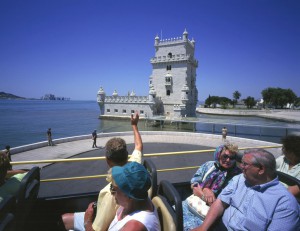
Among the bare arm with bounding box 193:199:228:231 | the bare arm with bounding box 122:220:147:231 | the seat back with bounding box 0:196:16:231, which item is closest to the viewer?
the bare arm with bounding box 122:220:147:231

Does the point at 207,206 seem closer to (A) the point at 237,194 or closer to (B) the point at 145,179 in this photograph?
(A) the point at 237,194

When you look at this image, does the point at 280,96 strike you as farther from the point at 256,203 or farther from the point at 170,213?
the point at 170,213

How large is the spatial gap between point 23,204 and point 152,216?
76.8 inches

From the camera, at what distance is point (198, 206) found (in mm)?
2986

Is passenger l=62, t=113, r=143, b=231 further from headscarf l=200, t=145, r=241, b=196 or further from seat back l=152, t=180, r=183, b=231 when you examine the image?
headscarf l=200, t=145, r=241, b=196

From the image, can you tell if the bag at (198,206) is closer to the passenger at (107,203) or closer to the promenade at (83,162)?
the passenger at (107,203)

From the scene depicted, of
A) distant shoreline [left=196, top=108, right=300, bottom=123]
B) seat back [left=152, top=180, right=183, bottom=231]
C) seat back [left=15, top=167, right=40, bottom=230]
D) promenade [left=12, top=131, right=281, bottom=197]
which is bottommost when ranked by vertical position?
promenade [left=12, top=131, right=281, bottom=197]

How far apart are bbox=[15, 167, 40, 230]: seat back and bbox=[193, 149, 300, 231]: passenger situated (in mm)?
2357

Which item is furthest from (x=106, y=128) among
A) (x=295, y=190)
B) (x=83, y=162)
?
(x=295, y=190)

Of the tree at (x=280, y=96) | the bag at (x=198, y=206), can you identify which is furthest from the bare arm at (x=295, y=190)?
the tree at (x=280, y=96)

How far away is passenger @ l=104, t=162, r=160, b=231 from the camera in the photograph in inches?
62.2

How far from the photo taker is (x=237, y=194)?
255 cm

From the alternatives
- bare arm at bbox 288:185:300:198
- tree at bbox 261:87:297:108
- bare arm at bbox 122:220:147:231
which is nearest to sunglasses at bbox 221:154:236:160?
bare arm at bbox 288:185:300:198

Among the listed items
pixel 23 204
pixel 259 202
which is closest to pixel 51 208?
pixel 23 204
